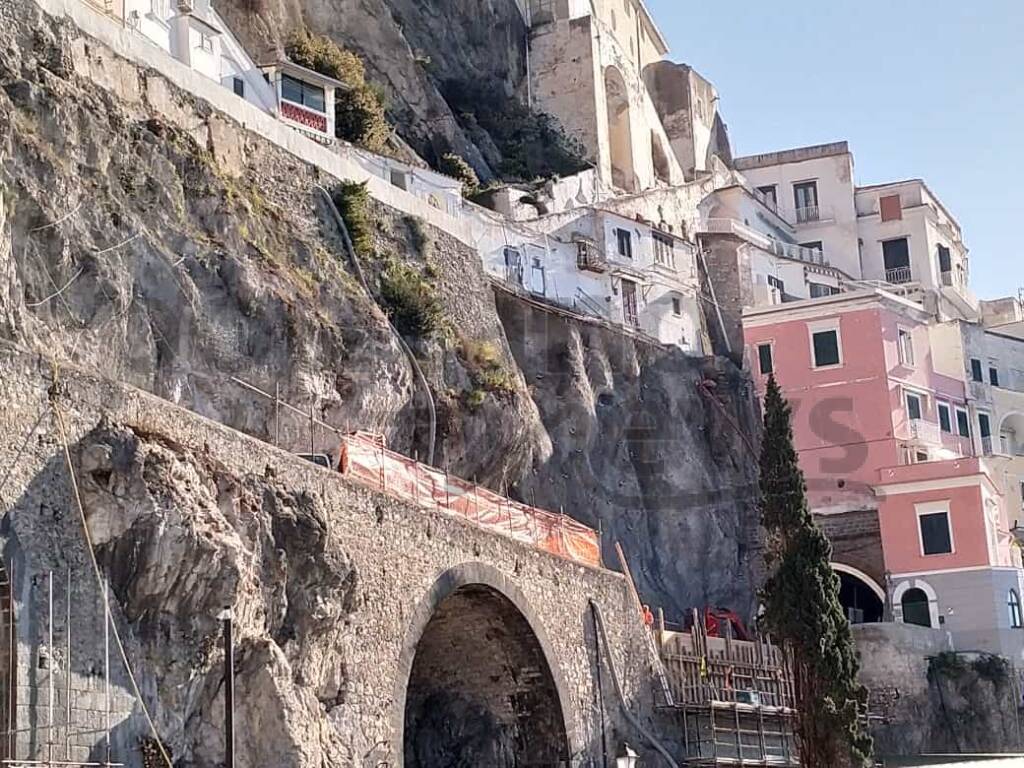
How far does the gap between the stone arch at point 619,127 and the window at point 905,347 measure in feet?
52.8

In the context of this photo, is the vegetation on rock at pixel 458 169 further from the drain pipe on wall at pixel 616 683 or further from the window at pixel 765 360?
the drain pipe on wall at pixel 616 683

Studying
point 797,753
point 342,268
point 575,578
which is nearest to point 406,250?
→ point 342,268

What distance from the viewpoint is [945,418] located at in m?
66.6

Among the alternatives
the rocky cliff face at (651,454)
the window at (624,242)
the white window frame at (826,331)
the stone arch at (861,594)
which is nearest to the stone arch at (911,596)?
the stone arch at (861,594)

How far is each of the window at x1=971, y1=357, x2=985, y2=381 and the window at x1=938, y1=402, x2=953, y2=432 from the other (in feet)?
12.0

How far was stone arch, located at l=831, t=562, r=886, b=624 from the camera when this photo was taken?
5984 centimetres

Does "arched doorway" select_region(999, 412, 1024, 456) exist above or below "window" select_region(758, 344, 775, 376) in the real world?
below

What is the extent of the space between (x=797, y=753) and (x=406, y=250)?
15.8 metres

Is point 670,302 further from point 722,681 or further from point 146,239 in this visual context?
point 146,239

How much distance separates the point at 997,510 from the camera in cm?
6159

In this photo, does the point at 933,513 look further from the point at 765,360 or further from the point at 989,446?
the point at 989,446

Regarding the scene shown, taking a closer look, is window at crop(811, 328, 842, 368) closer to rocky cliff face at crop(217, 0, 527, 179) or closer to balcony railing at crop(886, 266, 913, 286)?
rocky cliff face at crop(217, 0, 527, 179)

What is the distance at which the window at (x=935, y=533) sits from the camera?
58938mm

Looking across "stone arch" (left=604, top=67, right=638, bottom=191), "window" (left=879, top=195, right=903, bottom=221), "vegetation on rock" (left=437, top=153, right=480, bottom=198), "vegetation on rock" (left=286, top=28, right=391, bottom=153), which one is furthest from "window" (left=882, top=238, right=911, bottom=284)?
"vegetation on rock" (left=286, top=28, right=391, bottom=153)
